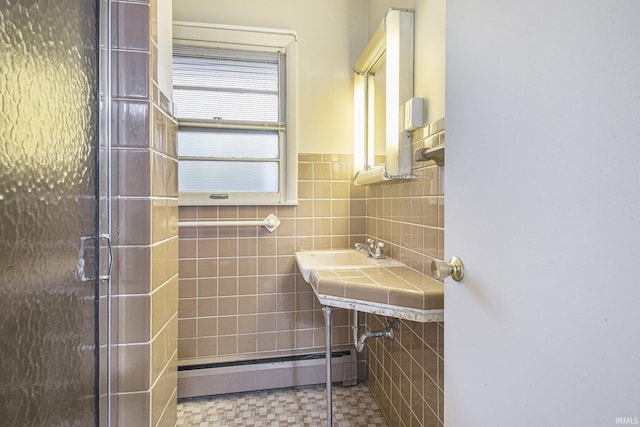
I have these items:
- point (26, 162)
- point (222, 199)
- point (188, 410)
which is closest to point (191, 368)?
point (188, 410)

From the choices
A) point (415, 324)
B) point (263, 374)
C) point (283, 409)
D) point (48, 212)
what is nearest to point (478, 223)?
point (415, 324)

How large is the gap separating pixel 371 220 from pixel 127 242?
140 centimetres

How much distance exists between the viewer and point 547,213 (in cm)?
49

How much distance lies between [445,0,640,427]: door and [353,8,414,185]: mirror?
627 mm

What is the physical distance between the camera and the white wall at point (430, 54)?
113 centimetres

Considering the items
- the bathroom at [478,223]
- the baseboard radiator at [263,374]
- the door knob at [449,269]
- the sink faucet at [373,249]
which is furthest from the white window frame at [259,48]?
the door knob at [449,269]

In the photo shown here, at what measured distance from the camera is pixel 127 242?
795 millimetres

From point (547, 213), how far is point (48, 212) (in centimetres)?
89

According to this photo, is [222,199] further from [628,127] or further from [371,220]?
[628,127]

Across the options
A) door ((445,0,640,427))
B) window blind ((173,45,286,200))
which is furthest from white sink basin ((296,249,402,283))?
door ((445,0,640,427))

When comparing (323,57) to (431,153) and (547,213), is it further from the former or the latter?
(547,213)

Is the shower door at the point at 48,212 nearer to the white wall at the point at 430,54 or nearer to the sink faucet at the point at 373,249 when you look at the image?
the white wall at the point at 430,54

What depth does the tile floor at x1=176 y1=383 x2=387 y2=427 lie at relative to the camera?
1628 millimetres

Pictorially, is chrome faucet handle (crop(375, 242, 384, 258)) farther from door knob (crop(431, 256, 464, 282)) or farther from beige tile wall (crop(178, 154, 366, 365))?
door knob (crop(431, 256, 464, 282))
